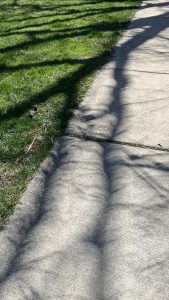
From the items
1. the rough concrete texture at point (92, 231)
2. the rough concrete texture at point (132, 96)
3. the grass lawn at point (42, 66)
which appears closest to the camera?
the rough concrete texture at point (92, 231)

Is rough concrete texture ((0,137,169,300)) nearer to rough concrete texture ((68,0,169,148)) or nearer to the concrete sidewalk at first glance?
the concrete sidewalk

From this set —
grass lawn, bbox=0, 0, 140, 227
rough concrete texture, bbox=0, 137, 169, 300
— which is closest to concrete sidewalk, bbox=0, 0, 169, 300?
rough concrete texture, bbox=0, 137, 169, 300

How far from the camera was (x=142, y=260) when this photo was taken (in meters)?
2.84

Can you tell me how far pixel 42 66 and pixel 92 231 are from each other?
332 centimetres

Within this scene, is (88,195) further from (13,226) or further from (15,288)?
(15,288)

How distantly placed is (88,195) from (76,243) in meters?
0.53

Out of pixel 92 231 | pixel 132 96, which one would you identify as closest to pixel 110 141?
pixel 132 96

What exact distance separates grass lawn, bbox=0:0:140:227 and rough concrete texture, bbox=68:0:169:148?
18 cm

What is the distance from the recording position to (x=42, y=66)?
5.93 metres

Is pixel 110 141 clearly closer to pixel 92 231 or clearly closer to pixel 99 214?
pixel 99 214

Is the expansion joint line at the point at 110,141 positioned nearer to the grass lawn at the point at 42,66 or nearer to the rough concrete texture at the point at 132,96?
the rough concrete texture at the point at 132,96

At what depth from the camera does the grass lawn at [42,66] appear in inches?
156

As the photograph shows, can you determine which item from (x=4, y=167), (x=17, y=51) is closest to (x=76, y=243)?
(x=4, y=167)

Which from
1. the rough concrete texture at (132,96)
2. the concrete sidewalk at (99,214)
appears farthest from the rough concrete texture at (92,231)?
the rough concrete texture at (132,96)
